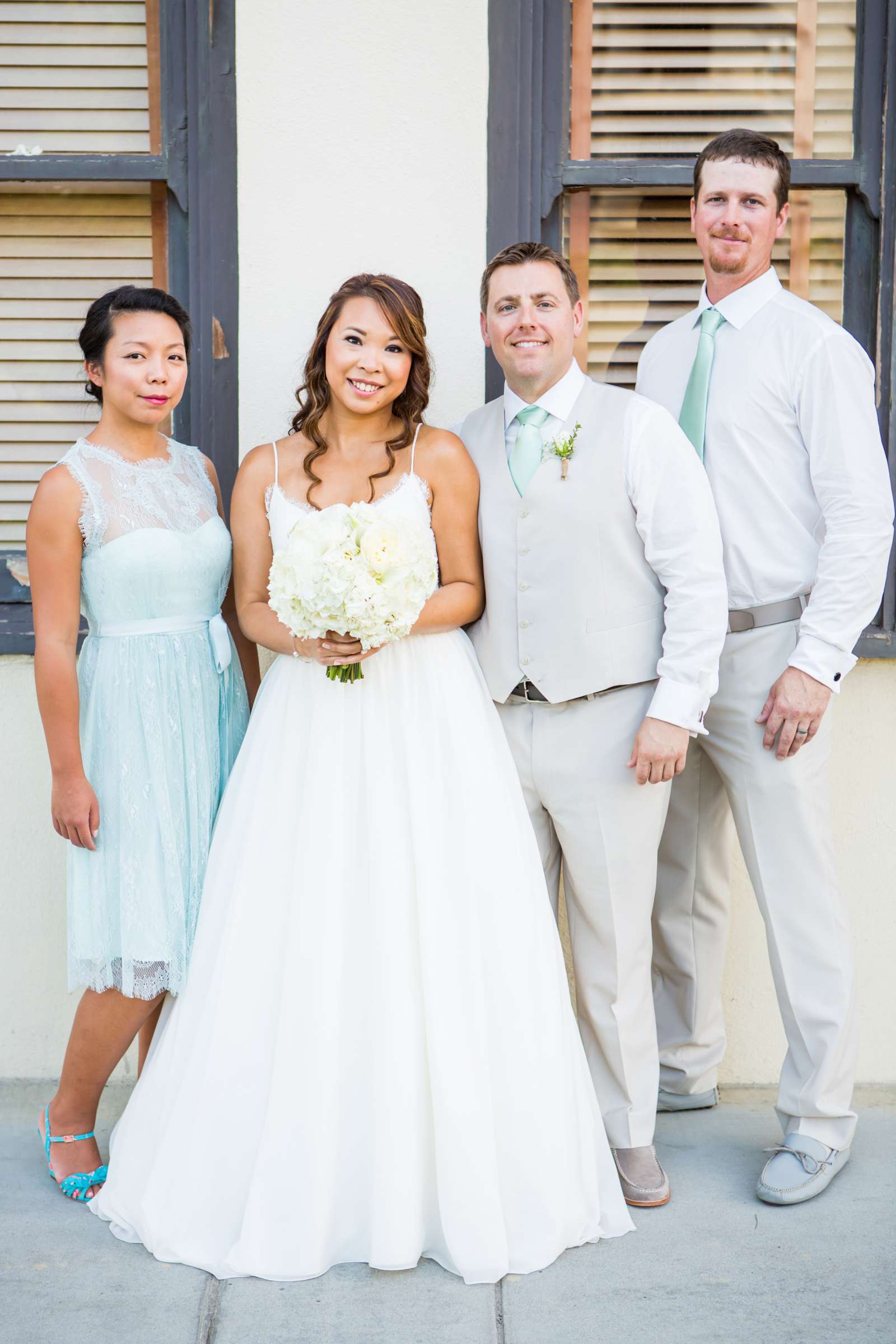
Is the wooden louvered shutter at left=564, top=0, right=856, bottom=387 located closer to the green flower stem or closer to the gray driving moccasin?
the green flower stem

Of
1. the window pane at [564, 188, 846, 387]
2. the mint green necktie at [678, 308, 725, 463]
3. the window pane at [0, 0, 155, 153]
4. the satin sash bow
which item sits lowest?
the satin sash bow

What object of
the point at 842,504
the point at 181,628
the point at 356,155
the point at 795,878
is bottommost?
the point at 795,878

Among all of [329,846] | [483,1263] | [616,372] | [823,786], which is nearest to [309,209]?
[616,372]

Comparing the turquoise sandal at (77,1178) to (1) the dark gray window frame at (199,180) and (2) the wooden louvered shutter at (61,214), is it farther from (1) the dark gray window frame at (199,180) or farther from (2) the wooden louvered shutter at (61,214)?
(2) the wooden louvered shutter at (61,214)

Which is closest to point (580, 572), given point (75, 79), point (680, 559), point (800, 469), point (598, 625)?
point (598, 625)

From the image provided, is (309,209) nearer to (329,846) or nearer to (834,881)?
(329,846)

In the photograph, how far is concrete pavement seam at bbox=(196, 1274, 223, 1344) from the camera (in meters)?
Answer: 2.41

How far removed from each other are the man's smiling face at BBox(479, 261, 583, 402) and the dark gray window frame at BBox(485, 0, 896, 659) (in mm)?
643

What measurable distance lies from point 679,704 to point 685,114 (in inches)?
77.2

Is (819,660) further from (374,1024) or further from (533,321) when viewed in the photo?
(374,1024)

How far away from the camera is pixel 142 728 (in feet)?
9.45

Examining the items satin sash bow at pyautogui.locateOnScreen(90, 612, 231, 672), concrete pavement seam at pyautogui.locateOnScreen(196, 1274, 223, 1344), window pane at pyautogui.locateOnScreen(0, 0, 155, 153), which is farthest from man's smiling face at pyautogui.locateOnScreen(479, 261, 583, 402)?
concrete pavement seam at pyautogui.locateOnScreen(196, 1274, 223, 1344)

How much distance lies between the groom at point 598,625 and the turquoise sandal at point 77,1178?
1.27 meters

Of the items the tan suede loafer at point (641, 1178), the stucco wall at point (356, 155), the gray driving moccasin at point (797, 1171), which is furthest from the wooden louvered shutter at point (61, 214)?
the gray driving moccasin at point (797, 1171)
